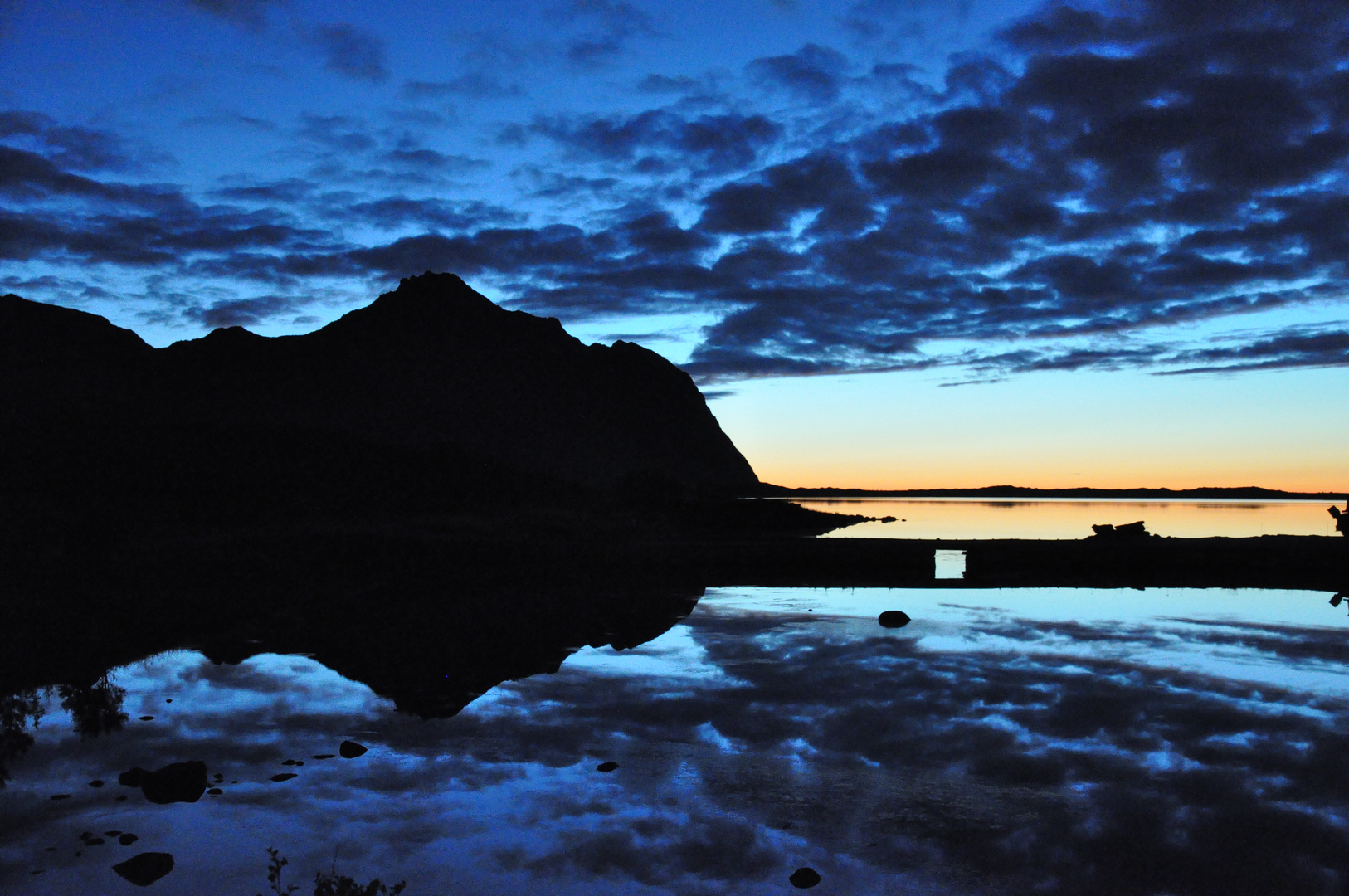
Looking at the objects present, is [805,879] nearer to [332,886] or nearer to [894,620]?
[332,886]

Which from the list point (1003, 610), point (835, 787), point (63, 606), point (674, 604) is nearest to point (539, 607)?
point (674, 604)

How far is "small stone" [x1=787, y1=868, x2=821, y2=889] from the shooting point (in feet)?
30.0

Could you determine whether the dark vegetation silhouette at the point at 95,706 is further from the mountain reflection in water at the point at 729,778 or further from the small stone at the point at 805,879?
the small stone at the point at 805,879

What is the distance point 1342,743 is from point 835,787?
352 inches

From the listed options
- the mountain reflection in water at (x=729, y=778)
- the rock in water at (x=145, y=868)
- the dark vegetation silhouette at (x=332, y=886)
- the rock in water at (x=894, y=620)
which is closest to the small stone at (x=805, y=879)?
the mountain reflection in water at (x=729, y=778)

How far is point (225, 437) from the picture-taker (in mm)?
83812

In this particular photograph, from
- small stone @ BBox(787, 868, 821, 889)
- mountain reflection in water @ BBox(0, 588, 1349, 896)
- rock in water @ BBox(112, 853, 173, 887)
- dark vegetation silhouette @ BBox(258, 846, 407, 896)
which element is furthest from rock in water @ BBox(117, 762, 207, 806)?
small stone @ BBox(787, 868, 821, 889)

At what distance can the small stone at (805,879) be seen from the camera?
9148 mm

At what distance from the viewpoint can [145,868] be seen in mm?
9008

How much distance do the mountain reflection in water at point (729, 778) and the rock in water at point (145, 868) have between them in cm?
15

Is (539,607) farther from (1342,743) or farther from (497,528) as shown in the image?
(497,528)

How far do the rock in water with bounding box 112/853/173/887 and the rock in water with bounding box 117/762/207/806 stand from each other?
1.98 meters

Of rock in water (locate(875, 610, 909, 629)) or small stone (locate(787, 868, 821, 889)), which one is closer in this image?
small stone (locate(787, 868, 821, 889))

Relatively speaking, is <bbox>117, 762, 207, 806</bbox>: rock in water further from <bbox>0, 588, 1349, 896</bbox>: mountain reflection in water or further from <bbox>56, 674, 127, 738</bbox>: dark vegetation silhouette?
Result: <bbox>56, 674, 127, 738</bbox>: dark vegetation silhouette
